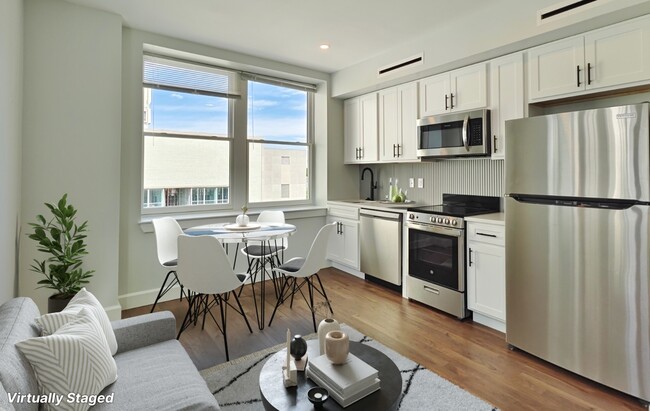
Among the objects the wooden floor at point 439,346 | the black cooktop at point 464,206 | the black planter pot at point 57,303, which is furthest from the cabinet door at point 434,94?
the black planter pot at point 57,303

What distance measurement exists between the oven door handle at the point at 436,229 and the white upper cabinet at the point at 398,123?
0.83m

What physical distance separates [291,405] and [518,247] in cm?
199

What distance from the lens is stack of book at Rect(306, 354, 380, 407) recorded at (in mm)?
1297

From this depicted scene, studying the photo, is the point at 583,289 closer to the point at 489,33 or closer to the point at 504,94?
the point at 504,94

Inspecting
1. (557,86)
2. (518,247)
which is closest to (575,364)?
(518,247)

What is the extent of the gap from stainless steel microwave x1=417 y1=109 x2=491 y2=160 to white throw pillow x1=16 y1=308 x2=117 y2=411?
309 cm

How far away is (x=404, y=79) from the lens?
12.5 feet

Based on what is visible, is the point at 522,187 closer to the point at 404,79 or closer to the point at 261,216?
the point at 404,79

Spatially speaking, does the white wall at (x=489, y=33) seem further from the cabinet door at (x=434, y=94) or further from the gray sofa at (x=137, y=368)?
the gray sofa at (x=137, y=368)

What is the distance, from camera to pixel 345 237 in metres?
4.49

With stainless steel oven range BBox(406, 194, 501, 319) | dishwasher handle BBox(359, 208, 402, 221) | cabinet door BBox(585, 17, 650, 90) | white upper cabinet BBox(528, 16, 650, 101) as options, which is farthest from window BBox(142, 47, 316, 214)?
cabinet door BBox(585, 17, 650, 90)

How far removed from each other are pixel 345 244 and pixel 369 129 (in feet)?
5.00

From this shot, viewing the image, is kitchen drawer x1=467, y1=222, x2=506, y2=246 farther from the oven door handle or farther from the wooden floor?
the wooden floor

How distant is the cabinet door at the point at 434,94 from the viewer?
346 cm
